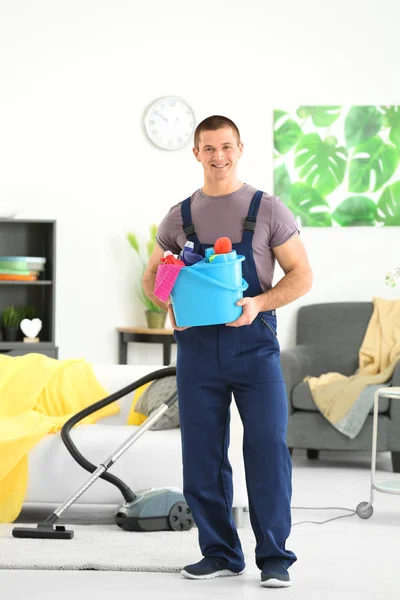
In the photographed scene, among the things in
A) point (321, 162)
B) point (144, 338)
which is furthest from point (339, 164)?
point (144, 338)

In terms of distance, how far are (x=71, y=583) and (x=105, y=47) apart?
4311mm

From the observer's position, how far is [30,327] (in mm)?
6355

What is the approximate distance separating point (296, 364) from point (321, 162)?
147 centimetres

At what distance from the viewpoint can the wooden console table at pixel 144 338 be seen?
6.38m

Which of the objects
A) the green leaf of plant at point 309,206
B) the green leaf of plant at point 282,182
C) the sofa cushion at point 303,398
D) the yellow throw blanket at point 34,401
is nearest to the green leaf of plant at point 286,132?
the green leaf of plant at point 282,182

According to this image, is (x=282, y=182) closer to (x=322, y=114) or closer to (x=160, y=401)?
(x=322, y=114)

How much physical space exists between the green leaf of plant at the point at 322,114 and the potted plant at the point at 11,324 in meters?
2.21

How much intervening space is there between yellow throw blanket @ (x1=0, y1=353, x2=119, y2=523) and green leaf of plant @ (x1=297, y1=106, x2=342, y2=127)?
2741 millimetres

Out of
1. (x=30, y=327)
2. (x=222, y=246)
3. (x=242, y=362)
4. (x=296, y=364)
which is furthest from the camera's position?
(x=30, y=327)

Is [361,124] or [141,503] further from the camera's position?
[361,124]

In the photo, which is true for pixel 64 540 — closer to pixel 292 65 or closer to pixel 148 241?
pixel 148 241

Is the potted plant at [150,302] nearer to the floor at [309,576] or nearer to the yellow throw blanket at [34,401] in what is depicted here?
the yellow throw blanket at [34,401]

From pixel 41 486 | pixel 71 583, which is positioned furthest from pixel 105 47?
pixel 71 583

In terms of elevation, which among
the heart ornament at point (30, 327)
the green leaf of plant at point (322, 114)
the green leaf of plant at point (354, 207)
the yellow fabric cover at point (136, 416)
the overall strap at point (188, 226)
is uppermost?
the green leaf of plant at point (322, 114)
